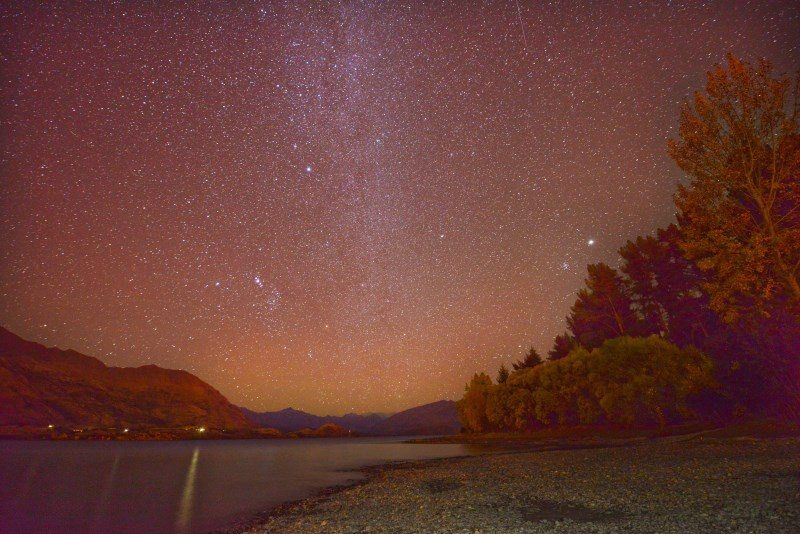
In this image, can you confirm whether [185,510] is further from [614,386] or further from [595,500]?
[614,386]

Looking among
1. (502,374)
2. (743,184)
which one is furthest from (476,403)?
(743,184)

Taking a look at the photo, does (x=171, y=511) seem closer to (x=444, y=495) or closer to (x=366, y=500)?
(x=366, y=500)

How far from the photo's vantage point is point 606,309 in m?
68.7

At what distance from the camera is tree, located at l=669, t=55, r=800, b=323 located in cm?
2472

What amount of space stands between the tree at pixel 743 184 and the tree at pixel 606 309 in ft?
132

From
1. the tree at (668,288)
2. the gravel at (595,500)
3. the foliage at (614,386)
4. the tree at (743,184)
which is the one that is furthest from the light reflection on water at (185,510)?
the tree at (668,288)

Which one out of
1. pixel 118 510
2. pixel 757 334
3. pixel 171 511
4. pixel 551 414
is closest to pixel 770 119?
pixel 757 334

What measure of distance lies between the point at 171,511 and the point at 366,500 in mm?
11100

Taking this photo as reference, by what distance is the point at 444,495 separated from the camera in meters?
17.0

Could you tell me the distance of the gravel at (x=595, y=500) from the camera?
10328mm

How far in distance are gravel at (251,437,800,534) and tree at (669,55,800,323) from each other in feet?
30.2

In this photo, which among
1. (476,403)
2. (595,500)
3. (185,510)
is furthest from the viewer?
(476,403)

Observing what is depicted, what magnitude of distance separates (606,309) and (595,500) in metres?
61.2

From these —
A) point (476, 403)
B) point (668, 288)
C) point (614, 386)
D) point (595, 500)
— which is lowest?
point (595, 500)
